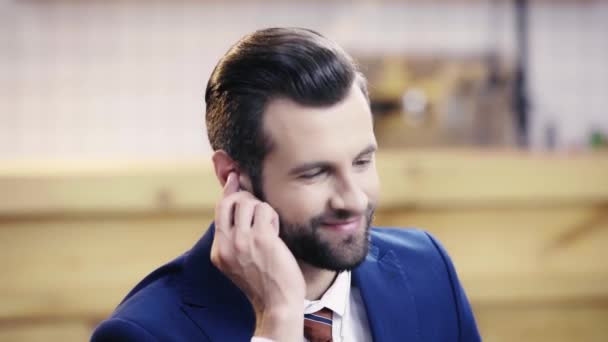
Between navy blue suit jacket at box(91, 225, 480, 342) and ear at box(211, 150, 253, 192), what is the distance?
0.30ft

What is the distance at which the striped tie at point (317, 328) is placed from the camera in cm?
131

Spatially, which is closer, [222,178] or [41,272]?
[222,178]

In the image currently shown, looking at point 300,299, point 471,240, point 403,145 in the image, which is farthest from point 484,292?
point 403,145

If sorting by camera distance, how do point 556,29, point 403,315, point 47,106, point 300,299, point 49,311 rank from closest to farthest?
1. point 300,299
2. point 403,315
3. point 49,311
4. point 47,106
5. point 556,29

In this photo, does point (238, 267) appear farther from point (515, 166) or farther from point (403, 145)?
point (403, 145)

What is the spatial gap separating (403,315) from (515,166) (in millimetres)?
805

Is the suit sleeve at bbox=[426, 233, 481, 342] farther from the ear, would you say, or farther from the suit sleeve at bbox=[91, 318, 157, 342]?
the suit sleeve at bbox=[91, 318, 157, 342]

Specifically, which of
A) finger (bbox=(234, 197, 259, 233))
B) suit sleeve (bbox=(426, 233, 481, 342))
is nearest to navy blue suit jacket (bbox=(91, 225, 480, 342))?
suit sleeve (bbox=(426, 233, 481, 342))

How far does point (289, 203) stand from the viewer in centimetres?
121

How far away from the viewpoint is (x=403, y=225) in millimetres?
2057

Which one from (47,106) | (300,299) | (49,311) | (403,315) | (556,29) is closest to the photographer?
(300,299)

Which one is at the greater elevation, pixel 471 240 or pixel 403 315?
pixel 403 315

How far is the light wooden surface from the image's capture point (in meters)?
1.95

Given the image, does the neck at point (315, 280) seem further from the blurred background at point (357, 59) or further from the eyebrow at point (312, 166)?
the blurred background at point (357, 59)
